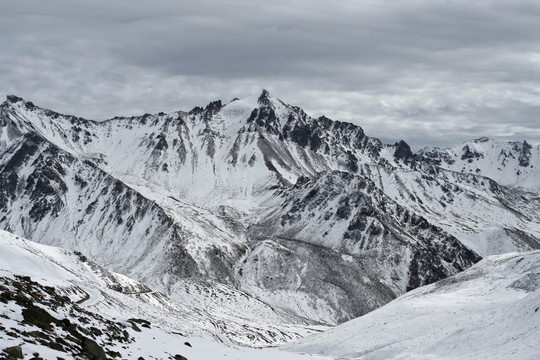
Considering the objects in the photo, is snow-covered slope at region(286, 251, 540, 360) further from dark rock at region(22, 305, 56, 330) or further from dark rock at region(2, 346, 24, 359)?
dark rock at region(2, 346, 24, 359)

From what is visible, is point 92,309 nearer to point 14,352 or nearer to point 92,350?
point 92,350

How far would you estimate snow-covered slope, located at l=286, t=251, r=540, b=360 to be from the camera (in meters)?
54.2

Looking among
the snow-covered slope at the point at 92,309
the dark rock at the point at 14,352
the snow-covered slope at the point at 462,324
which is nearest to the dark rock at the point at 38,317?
the snow-covered slope at the point at 92,309

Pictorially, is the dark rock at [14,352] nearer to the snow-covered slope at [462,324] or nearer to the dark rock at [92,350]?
the dark rock at [92,350]

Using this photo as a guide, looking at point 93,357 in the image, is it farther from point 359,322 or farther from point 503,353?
point 359,322

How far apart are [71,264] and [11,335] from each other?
116 meters

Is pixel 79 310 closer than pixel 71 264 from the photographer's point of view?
Yes

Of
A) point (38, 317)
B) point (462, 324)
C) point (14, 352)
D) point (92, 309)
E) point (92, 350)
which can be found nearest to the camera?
point (14, 352)

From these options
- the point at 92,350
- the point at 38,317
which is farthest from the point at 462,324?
the point at 38,317

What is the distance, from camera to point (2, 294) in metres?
35.8

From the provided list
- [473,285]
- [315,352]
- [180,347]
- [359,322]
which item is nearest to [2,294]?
[180,347]

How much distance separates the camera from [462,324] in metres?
81.1

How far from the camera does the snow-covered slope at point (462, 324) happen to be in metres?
54.2

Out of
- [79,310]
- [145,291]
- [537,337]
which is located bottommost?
[145,291]
